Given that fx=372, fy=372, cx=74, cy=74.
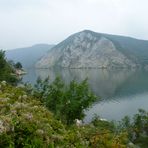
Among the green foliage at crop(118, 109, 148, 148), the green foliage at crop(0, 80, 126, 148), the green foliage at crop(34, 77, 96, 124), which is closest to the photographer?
the green foliage at crop(0, 80, 126, 148)

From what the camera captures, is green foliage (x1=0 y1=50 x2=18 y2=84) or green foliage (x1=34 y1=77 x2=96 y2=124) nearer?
green foliage (x1=34 y1=77 x2=96 y2=124)

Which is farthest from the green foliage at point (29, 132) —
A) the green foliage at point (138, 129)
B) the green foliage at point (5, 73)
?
the green foliage at point (5, 73)

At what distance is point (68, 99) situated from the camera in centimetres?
4244

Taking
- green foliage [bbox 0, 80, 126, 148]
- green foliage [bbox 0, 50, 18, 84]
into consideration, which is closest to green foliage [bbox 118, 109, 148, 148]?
green foliage [bbox 0, 50, 18, 84]

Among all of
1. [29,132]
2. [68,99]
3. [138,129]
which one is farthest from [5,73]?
[29,132]

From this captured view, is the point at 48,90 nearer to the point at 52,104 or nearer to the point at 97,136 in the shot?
the point at 52,104

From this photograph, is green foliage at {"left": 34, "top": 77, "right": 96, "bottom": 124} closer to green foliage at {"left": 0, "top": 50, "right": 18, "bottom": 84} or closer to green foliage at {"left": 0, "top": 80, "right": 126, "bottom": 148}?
green foliage at {"left": 0, "top": 50, "right": 18, "bottom": 84}

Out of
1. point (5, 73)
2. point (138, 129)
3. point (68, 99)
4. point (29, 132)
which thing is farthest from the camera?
point (5, 73)

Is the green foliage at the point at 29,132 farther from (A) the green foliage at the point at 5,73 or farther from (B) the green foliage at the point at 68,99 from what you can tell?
(A) the green foliage at the point at 5,73

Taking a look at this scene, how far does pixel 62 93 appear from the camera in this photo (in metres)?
44.5

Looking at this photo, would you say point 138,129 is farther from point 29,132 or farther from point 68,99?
point 29,132

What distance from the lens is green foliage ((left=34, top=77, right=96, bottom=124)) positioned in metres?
41.3

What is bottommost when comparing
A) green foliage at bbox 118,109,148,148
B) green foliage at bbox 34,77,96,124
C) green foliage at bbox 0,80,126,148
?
green foliage at bbox 118,109,148,148

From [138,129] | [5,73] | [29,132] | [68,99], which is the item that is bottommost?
[138,129]
